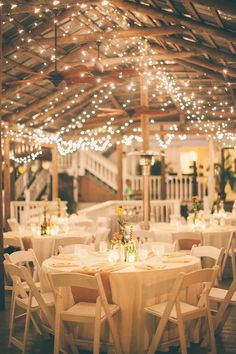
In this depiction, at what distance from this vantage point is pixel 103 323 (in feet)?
16.0

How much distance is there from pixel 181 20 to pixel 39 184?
39.6ft

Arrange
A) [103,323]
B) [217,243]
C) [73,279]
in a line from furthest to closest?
1. [217,243]
2. [103,323]
3. [73,279]

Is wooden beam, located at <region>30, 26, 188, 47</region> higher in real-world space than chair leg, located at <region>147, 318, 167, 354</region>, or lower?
higher

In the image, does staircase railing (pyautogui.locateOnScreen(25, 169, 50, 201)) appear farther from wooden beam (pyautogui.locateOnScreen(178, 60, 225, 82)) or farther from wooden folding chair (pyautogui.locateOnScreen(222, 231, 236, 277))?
wooden folding chair (pyautogui.locateOnScreen(222, 231, 236, 277))

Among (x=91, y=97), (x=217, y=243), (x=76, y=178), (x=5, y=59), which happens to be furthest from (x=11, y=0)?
(x=76, y=178)

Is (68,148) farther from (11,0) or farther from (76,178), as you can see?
(11,0)

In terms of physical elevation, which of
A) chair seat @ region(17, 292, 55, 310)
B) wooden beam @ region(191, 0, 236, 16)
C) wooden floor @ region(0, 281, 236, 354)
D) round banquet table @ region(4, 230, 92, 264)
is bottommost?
wooden floor @ region(0, 281, 236, 354)

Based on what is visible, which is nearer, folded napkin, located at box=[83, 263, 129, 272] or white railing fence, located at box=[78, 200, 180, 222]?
folded napkin, located at box=[83, 263, 129, 272]

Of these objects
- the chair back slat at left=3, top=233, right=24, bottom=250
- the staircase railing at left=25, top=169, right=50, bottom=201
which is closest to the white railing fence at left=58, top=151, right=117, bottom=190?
the staircase railing at left=25, top=169, right=50, bottom=201

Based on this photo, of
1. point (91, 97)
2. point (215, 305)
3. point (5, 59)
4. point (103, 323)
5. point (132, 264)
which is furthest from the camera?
point (91, 97)

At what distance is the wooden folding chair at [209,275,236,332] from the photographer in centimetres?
490

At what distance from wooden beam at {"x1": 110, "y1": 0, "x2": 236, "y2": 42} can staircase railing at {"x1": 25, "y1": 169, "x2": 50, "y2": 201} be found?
11272 mm

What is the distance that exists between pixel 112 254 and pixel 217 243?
3327mm

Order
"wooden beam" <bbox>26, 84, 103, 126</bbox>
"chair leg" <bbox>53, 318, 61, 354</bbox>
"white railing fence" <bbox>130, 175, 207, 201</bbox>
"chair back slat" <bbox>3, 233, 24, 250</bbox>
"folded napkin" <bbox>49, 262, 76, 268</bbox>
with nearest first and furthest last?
"chair leg" <bbox>53, 318, 61, 354</bbox> → "folded napkin" <bbox>49, 262, 76, 268</bbox> → "chair back slat" <bbox>3, 233, 24, 250</bbox> → "wooden beam" <bbox>26, 84, 103, 126</bbox> → "white railing fence" <bbox>130, 175, 207, 201</bbox>
